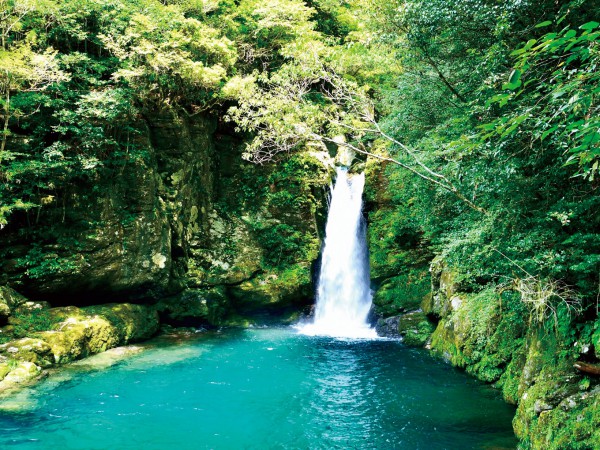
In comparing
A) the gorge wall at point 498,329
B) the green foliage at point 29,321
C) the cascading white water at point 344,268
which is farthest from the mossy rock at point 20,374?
the gorge wall at point 498,329

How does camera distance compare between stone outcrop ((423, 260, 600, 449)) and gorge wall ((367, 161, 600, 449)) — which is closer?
stone outcrop ((423, 260, 600, 449))

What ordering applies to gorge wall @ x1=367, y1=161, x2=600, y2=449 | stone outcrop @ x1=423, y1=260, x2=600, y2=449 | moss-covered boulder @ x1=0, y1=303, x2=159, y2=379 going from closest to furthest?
stone outcrop @ x1=423, y1=260, x2=600, y2=449
gorge wall @ x1=367, y1=161, x2=600, y2=449
moss-covered boulder @ x1=0, y1=303, x2=159, y2=379

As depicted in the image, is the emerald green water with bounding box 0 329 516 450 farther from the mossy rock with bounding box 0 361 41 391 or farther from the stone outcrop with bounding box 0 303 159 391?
the stone outcrop with bounding box 0 303 159 391

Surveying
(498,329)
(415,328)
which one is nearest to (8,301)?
(415,328)

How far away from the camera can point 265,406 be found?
7.29 meters

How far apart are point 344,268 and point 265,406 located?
860cm

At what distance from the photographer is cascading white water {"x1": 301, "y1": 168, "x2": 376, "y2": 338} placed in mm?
14406

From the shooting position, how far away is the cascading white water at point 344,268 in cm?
1441

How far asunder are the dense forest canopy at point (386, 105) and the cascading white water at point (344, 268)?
3.23 ft

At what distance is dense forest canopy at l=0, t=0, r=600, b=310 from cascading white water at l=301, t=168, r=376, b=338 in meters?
0.98

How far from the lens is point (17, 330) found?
891 centimetres

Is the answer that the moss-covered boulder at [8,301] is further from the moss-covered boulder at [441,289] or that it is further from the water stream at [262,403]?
the moss-covered boulder at [441,289]

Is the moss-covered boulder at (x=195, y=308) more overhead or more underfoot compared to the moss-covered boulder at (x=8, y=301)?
more underfoot

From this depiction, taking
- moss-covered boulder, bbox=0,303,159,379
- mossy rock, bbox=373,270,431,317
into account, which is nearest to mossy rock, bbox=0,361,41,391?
moss-covered boulder, bbox=0,303,159,379
